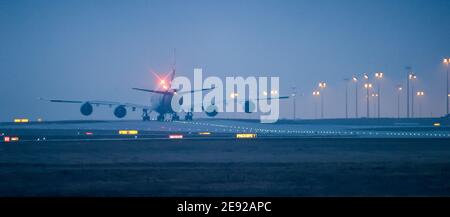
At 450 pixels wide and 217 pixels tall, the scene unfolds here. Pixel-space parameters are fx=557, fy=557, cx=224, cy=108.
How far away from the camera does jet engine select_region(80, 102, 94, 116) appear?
3221 inches

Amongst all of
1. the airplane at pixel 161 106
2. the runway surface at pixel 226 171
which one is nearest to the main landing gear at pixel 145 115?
the airplane at pixel 161 106

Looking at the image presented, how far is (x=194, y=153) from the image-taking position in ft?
109

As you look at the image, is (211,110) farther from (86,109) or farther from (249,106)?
(86,109)

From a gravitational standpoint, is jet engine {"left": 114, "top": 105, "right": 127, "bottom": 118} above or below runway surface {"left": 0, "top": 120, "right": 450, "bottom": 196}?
above

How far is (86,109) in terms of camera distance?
8200 centimetres

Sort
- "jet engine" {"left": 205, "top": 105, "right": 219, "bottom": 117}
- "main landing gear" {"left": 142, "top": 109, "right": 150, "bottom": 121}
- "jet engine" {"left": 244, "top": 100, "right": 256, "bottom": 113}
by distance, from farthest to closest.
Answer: "main landing gear" {"left": 142, "top": 109, "right": 150, "bottom": 121} < "jet engine" {"left": 205, "top": 105, "right": 219, "bottom": 117} < "jet engine" {"left": 244, "top": 100, "right": 256, "bottom": 113}

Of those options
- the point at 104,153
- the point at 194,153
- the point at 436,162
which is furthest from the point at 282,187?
the point at 104,153

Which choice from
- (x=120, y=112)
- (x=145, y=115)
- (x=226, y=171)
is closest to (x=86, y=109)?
(x=120, y=112)

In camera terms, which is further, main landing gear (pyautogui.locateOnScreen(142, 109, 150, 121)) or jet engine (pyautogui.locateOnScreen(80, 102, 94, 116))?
main landing gear (pyautogui.locateOnScreen(142, 109, 150, 121))

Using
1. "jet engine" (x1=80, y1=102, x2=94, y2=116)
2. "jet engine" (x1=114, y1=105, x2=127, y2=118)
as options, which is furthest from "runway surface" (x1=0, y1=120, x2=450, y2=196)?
"jet engine" (x1=114, y1=105, x2=127, y2=118)

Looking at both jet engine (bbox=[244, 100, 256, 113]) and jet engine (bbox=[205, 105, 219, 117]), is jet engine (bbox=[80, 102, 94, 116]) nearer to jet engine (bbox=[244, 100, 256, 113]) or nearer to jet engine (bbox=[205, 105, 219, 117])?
jet engine (bbox=[205, 105, 219, 117])
